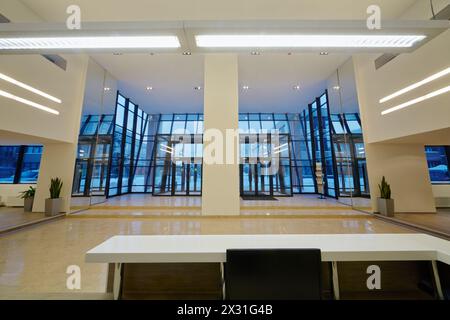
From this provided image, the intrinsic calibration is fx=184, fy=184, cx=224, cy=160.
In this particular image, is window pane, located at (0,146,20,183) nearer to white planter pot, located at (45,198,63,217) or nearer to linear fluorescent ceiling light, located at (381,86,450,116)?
white planter pot, located at (45,198,63,217)

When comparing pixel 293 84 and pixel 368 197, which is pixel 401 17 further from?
pixel 368 197

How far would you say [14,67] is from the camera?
12.8 feet

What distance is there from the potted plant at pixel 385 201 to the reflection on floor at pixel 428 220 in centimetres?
20

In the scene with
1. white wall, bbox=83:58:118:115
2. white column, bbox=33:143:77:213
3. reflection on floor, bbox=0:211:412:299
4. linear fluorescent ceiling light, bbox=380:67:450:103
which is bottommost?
reflection on floor, bbox=0:211:412:299

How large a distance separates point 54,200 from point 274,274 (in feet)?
20.8

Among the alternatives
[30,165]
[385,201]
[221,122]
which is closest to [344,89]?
[385,201]

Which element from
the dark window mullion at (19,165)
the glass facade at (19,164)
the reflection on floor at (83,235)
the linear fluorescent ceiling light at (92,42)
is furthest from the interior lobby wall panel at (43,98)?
the dark window mullion at (19,165)

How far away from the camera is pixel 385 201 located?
4980 millimetres

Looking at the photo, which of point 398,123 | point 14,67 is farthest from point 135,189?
point 398,123

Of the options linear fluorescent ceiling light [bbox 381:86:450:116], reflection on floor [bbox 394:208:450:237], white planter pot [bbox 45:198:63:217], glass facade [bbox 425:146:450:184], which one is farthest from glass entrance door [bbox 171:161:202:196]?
glass facade [bbox 425:146:450:184]

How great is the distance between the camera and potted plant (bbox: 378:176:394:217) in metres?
4.94

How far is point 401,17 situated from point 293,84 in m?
3.50

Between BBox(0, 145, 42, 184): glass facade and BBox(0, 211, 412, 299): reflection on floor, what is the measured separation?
4510mm

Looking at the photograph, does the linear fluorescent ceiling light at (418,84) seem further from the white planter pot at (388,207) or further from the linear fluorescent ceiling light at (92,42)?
the linear fluorescent ceiling light at (92,42)
